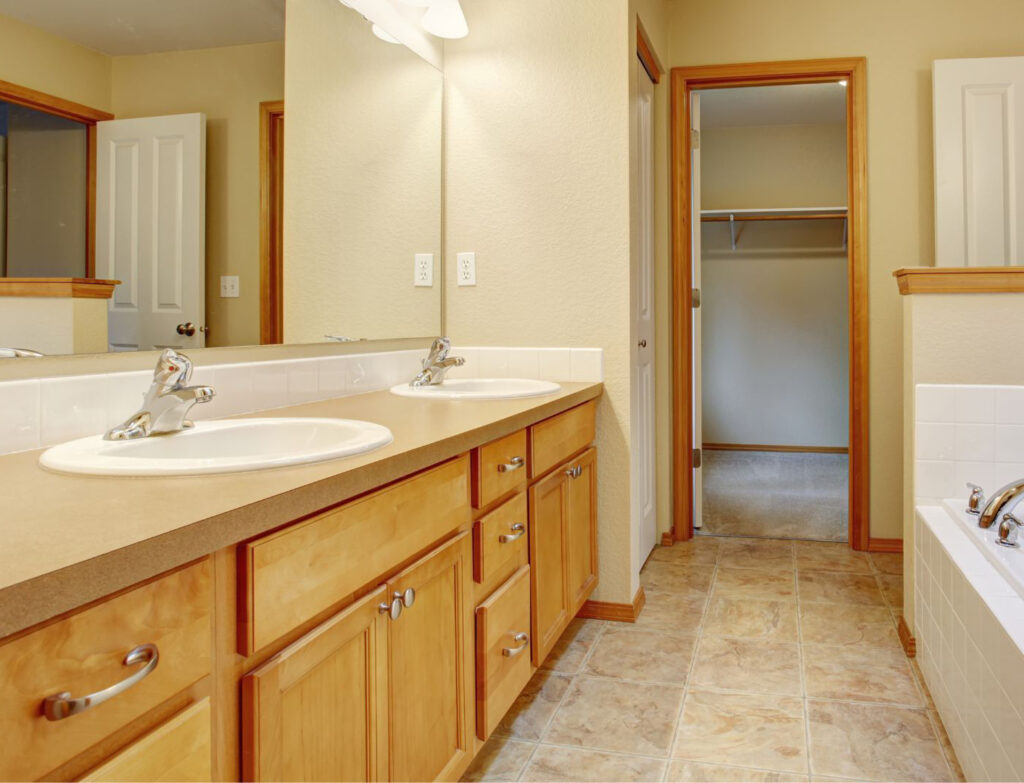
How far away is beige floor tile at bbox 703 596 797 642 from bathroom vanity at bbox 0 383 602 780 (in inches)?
42.0

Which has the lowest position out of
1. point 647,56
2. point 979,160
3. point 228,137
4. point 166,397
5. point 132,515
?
point 132,515

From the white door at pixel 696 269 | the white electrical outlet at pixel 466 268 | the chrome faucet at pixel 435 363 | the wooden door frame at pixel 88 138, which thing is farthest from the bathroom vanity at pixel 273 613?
the white door at pixel 696 269

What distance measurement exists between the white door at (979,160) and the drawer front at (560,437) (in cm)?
180

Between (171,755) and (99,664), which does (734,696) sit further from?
(99,664)

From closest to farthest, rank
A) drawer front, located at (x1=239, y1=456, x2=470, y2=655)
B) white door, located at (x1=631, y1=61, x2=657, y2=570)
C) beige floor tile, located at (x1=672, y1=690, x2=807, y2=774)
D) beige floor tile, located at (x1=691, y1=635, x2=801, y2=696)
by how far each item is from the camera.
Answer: drawer front, located at (x1=239, y1=456, x2=470, y2=655)
beige floor tile, located at (x1=672, y1=690, x2=807, y2=774)
beige floor tile, located at (x1=691, y1=635, x2=801, y2=696)
white door, located at (x1=631, y1=61, x2=657, y2=570)

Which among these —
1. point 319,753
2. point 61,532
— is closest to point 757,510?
point 319,753

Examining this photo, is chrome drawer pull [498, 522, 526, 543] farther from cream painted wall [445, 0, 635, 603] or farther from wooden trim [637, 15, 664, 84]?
wooden trim [637, 15, 664, 84]

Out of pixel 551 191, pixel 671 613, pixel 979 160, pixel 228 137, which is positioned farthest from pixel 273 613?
pixel 979 160

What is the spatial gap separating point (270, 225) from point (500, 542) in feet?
2.93

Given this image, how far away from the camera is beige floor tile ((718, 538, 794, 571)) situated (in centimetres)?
328

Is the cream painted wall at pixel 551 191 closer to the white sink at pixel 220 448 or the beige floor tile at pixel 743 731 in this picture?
the beige floor tile at pixel 743 731

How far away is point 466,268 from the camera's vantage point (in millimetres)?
2709

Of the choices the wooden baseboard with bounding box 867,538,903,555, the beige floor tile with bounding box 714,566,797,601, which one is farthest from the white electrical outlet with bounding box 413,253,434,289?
the wooden baseboard with bounding box 867,538,903,555

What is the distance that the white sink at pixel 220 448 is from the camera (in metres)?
1.00
